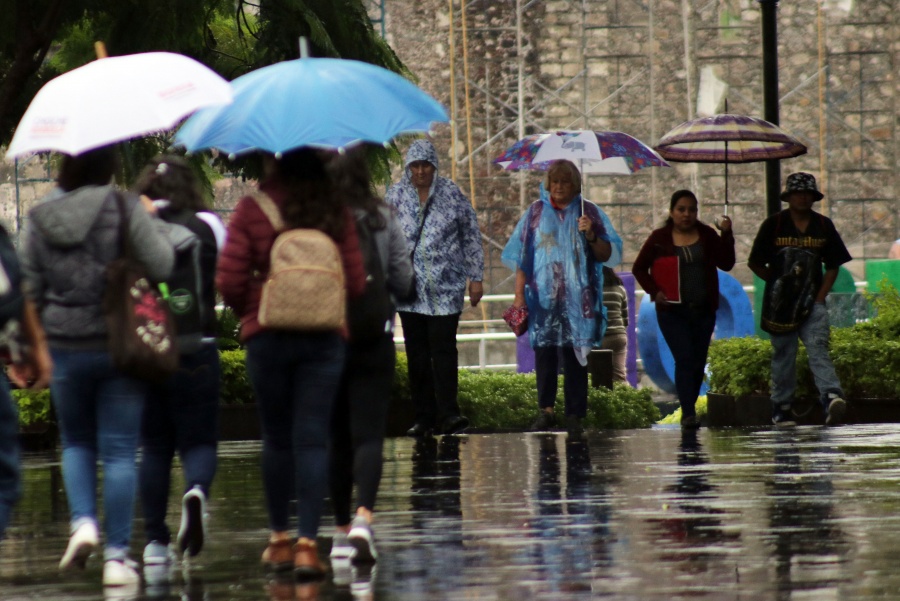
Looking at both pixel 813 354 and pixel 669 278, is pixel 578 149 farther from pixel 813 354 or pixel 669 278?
pixel 813 354

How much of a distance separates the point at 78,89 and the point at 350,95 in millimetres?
940

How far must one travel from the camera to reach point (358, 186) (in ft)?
21.3

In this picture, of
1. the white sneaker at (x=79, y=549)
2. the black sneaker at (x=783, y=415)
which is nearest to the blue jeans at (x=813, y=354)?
the black sneaker at (x=783, y=415)

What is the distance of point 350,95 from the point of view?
641 centimetres

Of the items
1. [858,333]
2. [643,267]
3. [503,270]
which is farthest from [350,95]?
[503,270]

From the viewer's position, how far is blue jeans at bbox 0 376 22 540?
17.4ft

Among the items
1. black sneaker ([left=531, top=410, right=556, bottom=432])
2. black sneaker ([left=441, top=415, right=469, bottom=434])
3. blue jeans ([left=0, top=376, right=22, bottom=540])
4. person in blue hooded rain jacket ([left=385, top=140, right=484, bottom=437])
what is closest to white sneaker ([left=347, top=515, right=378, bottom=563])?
blue jeans ([left=0, top=376, right=22, bottom=540])

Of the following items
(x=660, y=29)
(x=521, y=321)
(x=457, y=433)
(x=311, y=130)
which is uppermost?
(x=660, y=29)

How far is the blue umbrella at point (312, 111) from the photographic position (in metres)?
6.19

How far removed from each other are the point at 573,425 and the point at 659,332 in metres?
8.14

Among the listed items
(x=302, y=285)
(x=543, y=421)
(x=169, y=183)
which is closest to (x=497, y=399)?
(x=543, y=421)

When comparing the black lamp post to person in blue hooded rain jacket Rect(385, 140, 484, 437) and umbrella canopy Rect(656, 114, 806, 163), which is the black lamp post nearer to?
umbrella canopy Rect(656, 114, 806, 163)

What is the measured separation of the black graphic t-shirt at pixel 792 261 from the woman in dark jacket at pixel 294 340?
6.84 metres

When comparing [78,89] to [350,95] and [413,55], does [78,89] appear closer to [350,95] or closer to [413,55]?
[350,95]
